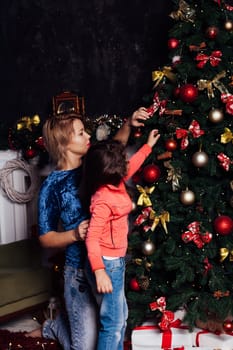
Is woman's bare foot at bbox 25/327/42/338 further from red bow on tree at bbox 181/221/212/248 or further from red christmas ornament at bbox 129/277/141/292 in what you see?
red bow on tree at bbox 181/221/212/248

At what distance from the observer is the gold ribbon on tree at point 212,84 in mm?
3385

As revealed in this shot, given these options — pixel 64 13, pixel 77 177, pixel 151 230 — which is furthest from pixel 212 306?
pixel 64 13

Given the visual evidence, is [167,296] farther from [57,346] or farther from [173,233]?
[57,346]

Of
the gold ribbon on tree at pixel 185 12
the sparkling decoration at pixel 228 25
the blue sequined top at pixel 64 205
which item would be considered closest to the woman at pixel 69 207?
the blue sequined top at pixel 64 205

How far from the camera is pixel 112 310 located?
3.06 m

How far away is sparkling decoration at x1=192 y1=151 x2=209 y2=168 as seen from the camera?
3.37 meters

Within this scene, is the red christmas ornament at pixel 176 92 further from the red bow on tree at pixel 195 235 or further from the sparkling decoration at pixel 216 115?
the red bow on tree at pixel 195 235

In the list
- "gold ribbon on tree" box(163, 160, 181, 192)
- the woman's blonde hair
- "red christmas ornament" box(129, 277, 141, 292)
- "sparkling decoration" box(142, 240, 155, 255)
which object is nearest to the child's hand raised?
"gold ribbon on tree" box(163, 160, 181, 192)

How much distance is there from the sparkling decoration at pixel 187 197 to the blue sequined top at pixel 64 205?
1.98 ft

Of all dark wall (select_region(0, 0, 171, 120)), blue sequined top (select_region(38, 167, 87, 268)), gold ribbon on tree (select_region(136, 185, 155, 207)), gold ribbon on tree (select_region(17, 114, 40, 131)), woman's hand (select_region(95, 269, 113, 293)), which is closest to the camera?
woman's hand (select_region(95, 269, 113, 293))

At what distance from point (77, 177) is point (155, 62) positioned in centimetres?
152

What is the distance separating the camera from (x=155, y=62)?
4.41 metres

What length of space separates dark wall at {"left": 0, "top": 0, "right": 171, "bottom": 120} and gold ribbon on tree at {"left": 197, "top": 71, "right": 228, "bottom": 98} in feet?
3.34

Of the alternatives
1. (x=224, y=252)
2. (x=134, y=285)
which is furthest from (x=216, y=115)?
(x=134, y=285)
